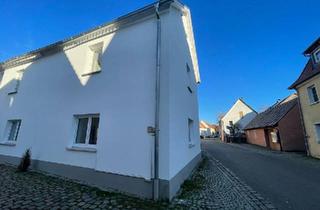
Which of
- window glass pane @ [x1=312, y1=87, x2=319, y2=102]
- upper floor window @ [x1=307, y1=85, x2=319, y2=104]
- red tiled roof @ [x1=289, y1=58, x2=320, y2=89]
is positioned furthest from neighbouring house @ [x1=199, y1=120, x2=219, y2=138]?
window glass pane @ [x1=312, y1=87, x2=319, y2=102]

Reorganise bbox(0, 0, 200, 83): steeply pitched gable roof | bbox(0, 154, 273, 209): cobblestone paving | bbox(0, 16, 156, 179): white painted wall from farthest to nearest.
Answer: bbox(0, 0, 200, 83): steeply pitched gable roof < bbox(0, 16, 156, 179): white painted wall < bbox(0, 154, 273, 209): cobblestone paving

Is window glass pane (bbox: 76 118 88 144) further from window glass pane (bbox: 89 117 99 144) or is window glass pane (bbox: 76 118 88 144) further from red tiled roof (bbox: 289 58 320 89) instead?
red tiled roof (bbox: 289 58 320 89)

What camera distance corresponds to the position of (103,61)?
6613mm

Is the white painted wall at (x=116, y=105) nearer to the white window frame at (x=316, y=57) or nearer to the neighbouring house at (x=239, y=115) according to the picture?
the white window frame at (x=316, y=57)

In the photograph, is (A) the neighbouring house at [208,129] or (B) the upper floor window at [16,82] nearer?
(B) the upper floor window at [16,82]

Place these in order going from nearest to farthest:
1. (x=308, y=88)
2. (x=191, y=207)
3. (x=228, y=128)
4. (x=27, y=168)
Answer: (x=191, y=207) < (x=27, y=168) < (x=308, y=88) < (x=228, y=128)

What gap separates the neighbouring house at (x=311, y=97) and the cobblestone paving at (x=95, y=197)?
10.7 meters

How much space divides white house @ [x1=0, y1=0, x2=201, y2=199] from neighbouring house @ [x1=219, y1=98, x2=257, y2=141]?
36369 mm

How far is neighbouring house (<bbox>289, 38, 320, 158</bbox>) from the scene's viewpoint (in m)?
12.4

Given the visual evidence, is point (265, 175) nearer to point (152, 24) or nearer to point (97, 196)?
point (97, 196)

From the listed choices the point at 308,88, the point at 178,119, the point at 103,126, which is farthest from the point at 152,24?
the point at 308,88

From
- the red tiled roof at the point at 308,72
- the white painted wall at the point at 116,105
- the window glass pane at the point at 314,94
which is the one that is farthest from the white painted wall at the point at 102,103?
the window glass pane at the point at 314,94

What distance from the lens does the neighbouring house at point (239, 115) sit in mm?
40062

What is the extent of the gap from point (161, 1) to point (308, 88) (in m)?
13.8
